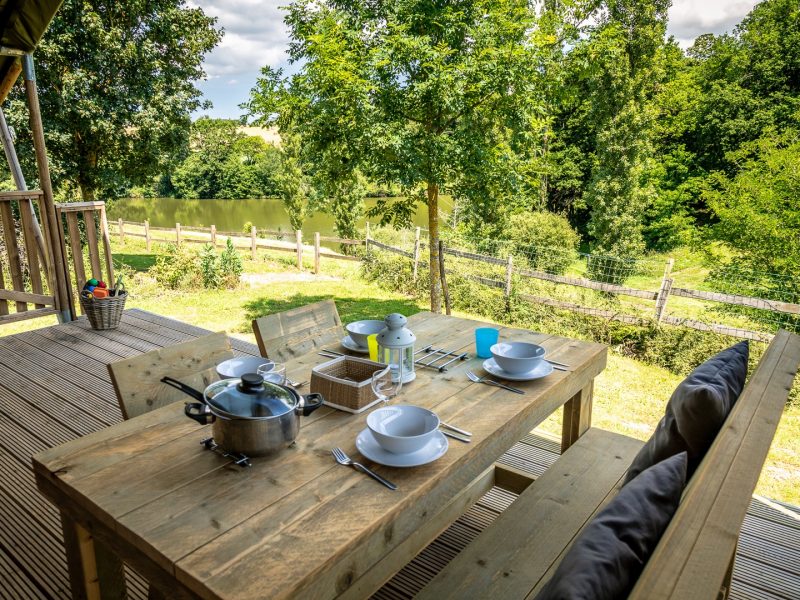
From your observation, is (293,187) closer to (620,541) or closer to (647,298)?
(647,298)

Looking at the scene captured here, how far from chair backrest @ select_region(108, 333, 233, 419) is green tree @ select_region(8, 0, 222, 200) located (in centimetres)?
838

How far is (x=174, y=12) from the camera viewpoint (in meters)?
9.08

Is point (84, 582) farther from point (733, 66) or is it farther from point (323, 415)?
point (733, 66)

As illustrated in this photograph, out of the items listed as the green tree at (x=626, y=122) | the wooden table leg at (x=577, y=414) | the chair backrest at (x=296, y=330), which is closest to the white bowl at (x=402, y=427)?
the chair backrest at (x=296, y=330)

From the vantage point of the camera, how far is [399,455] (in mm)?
1186

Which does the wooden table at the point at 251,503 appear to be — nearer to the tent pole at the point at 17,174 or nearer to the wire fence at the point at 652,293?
the tent pole at the point at 17,174

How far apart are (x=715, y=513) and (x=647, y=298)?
5.27 meters

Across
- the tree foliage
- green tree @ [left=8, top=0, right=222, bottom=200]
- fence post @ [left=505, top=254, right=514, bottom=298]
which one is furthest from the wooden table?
the tree foliage

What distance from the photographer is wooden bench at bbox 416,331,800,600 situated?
2.11ft

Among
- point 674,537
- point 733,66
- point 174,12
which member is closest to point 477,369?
point 674,537

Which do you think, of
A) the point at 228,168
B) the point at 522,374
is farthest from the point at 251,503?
the point at 228,168

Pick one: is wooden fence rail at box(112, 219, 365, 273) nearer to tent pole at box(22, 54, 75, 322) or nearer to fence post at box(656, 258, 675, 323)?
tent pole at box(22, 54, 75, 322)

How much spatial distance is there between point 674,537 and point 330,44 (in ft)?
14.6

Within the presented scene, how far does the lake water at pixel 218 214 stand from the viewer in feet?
74.5
